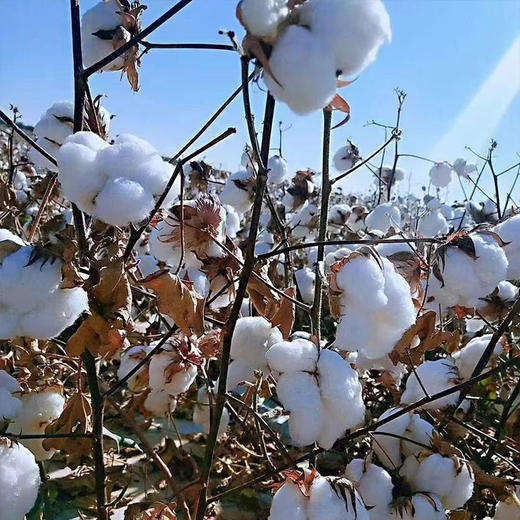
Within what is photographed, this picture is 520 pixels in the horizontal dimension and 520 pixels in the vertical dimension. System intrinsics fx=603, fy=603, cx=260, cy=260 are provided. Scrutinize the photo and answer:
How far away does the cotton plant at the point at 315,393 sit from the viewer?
929mm

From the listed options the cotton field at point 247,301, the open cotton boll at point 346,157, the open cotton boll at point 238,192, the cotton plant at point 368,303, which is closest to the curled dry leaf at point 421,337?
the cotton field at point 247,301

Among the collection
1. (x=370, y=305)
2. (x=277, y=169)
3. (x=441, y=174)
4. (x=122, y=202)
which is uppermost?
(x=441, y=174)

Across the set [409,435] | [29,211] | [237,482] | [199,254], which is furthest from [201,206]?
[29,211]

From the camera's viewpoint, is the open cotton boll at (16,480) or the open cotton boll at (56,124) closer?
the open cotton boll at (16,480)

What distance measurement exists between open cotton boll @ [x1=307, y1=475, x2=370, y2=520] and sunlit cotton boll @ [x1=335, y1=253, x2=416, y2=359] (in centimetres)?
20

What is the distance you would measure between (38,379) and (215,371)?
526 mm

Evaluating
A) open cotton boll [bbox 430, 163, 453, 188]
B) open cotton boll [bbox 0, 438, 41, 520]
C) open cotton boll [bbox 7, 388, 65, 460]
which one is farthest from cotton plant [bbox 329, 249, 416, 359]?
open cotton boll [bbox 430, 163, 453, 188]

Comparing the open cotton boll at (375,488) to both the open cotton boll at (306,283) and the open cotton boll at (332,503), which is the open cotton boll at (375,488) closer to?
the open cotton boll at (332,503)

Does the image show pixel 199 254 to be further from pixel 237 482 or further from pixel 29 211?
pixel 29 211

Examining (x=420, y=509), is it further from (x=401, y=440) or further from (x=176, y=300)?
(x=176, y=300)

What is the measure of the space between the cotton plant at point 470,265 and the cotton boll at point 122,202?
0.50m

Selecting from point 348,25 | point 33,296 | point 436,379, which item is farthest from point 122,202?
point 436,379

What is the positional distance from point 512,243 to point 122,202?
0.72 m

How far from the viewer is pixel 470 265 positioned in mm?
965
